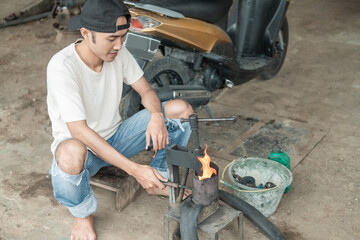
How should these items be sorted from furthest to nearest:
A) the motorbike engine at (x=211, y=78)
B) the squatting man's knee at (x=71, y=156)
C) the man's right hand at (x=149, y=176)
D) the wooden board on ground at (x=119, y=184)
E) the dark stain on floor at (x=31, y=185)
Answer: the motorbike engine at (x=211, y=78) → the dark stain on floor at (x=31, y=185) → the wooden board on ground at (x=119, y=184) → the squatting man's knee at (x=71, y=156) → the man's right hand at (x=149, y=176)

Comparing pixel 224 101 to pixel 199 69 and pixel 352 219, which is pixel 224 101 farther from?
pixel 352 219

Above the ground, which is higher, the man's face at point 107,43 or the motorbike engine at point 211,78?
the man's face at point 107,43

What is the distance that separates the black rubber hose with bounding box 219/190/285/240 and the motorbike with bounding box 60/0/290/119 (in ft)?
2.84

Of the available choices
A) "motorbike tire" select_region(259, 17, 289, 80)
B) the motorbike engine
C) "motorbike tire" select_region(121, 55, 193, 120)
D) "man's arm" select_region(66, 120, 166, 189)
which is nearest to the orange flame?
"man's arm" select_region(66, 120, 166, 189)

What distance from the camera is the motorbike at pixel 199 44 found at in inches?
134

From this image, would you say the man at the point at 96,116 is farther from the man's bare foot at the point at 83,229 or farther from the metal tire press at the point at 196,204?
the metal tire press at the point at 196,204

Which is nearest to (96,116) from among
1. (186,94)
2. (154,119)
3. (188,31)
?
(154,119)

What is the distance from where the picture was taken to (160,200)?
322 cm

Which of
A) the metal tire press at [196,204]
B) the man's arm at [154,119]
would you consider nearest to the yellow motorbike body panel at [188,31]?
the man's arm at [154,119]

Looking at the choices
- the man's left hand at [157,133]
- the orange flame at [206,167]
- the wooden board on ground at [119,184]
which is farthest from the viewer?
the wooden board on ground at [119,184]

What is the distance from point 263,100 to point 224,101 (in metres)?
0.39

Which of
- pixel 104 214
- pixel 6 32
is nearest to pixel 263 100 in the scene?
pixel 104 214

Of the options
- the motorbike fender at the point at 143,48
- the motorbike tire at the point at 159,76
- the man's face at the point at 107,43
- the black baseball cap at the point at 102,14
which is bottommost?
the motorbike tire at the point at 159,76

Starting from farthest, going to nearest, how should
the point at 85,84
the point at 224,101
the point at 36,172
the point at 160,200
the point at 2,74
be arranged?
the point at 2,74 < the point at 224,101 < the point at 36,172 < the point at 160,200 < the point at 85,84
